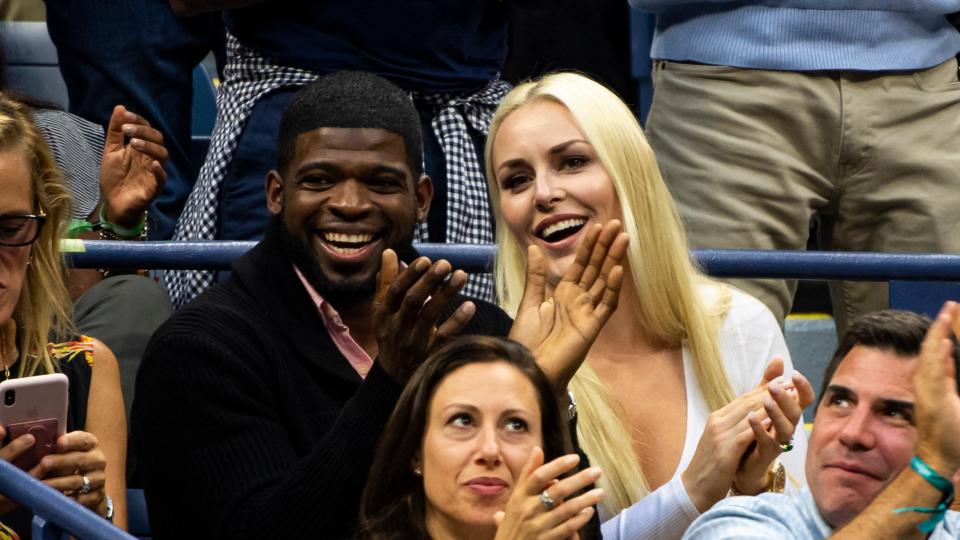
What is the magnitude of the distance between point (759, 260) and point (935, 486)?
1.16 meters

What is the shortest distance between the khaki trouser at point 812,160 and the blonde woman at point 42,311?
4.78ft

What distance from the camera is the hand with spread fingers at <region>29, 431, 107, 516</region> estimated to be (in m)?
3.21

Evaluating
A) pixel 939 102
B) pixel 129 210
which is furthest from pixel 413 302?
pixel 939 102

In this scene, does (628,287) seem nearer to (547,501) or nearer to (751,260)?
(751,260)

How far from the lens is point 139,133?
4395 mm

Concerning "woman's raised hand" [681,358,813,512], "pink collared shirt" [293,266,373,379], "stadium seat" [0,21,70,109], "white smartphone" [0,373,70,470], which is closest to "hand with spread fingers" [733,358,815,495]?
"woman's raised hand" [681,358,813,512]

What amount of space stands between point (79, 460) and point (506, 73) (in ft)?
8.46

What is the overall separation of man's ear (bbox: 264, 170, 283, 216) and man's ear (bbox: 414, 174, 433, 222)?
0.91 ft

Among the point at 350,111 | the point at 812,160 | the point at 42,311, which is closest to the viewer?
the point at 42,311

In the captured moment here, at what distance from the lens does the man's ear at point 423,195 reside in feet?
13.2

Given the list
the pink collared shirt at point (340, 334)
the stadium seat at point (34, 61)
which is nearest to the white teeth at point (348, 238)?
the pink collared shirt at point (340, 334)

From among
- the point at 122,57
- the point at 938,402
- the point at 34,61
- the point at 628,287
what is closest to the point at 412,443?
the point at 938,402

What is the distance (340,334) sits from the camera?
3758mm

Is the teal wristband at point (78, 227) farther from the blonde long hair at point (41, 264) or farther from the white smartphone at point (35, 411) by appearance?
the white smartphone at point (35, 411)
